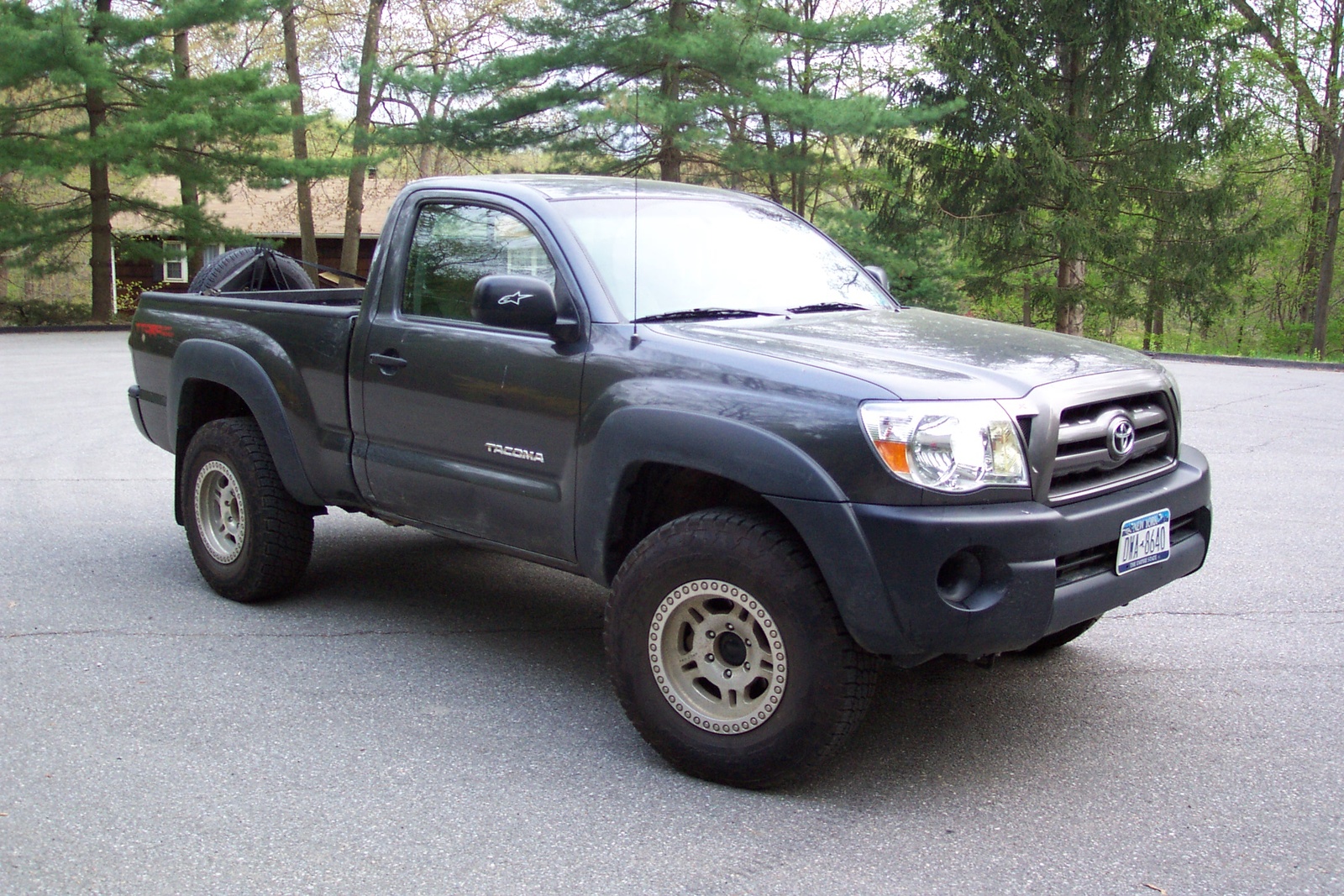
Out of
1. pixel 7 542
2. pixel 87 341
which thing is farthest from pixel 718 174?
pixel 7 542

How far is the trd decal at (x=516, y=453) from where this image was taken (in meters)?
4.16

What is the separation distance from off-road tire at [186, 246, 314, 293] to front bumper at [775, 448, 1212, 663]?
4.28 m

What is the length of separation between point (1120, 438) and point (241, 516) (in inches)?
151

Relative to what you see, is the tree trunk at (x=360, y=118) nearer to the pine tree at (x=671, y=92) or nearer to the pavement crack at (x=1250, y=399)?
the pine tree at (x=671, y=92)

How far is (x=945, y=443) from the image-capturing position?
334 cm

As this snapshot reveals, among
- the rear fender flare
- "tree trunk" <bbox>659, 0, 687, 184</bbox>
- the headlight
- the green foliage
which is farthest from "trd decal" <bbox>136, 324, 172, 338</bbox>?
the green foliage

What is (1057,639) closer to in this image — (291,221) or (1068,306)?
(1068,306)

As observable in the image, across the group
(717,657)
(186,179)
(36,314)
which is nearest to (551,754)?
(717,657)

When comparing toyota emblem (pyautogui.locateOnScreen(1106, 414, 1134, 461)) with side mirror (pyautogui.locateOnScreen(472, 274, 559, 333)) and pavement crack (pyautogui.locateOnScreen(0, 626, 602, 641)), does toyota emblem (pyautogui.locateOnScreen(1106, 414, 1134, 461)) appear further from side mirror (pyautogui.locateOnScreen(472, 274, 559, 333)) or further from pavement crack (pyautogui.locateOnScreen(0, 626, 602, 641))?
pavement crack (pyautogui.locateOnScreen(0, 626, 602, 641))

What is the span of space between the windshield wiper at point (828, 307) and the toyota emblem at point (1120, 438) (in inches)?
50.6

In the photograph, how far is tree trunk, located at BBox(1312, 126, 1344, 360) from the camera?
30.2 m

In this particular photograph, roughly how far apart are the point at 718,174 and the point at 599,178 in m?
22.8

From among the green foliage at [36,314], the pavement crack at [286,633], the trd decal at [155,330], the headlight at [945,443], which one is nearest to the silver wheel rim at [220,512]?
the pavement crack at [286,633]

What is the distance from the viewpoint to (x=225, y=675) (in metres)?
4.57
